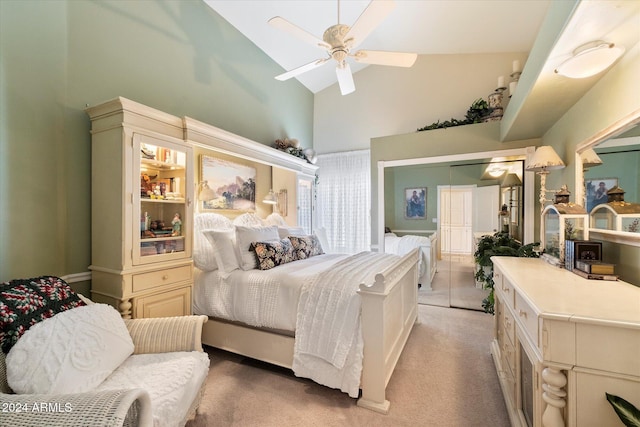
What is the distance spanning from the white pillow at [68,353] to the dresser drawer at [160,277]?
1.70ft

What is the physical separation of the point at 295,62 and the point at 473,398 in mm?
4770

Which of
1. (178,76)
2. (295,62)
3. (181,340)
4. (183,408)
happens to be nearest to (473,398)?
(183,408)

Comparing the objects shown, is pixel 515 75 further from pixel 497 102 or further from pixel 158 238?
pixel 158 238

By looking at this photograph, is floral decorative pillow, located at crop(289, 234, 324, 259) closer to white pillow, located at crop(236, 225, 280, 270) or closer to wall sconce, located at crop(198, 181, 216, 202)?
white pillow, located at crop(236, 225, 280, 270)

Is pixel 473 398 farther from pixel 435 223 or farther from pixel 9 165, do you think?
pixel 9 165

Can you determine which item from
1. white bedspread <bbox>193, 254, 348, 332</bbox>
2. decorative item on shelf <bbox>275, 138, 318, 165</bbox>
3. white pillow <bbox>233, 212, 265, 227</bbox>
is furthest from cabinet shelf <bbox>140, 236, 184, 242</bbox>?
decorative item on shelf <bbox>275, 138, 318, 165</bbox>

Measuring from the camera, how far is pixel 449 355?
252 centimetres

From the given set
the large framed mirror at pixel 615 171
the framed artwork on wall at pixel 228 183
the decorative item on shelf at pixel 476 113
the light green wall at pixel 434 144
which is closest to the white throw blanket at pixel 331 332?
the large framed mirror at pixel 615 171

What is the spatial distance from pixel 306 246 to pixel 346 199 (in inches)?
88.0

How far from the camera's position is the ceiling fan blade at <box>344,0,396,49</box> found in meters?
1.80

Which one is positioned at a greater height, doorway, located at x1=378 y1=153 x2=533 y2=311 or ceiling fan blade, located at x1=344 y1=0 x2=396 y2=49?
Result: ceiling fan blade, located at x1=344 y1=0 x2=396 y2=49

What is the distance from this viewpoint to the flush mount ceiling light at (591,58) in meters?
1.38

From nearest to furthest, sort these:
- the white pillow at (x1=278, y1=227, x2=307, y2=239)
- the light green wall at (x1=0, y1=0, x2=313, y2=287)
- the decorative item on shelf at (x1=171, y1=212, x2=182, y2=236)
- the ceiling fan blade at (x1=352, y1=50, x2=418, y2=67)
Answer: the light green wall at (x1=0, y1=0, x2=313, y2=287) → the ceiling fan blade at (x1=352, y1=50, x2=418, y2=67) → the decorative item on shelf at (x1=171, y1=212, x2=182, y2=236) → the white pillow at (x1=278, y1=227, x2=307, y2=239)

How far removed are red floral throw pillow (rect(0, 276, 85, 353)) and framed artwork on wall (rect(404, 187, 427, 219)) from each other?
388cm
